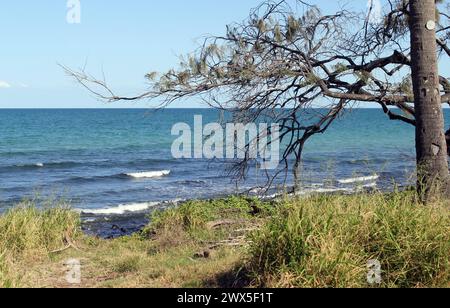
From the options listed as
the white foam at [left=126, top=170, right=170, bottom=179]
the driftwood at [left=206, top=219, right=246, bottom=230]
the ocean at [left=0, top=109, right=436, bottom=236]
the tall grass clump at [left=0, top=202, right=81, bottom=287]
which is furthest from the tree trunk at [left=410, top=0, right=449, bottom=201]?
the white foam at [left=126, top=170, right=170, bottom=179]

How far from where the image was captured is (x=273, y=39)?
10469 millimetres

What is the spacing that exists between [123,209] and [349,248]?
44.4 feet

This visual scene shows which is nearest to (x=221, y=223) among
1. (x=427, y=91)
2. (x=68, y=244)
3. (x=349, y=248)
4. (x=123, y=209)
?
(x=68, y=244)

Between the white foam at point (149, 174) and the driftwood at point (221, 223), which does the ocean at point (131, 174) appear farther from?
the driftwood at point (221, 223)

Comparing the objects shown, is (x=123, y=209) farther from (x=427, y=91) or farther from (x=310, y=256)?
(x=310, y=256)

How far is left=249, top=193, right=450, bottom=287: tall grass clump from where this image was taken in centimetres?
555

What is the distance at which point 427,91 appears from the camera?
8.88m

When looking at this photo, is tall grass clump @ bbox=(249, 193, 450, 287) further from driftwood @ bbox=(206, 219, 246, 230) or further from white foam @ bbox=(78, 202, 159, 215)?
white foam @ bbox=(78, 202, 159, 215)

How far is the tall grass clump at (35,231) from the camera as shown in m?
8.91

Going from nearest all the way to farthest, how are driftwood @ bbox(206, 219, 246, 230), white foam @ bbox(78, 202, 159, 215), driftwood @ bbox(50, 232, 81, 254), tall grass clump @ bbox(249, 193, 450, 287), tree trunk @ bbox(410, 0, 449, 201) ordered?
1. tall grass clump @ bbox(249, 193, 450, 287)
2. tree trunk @ bbox(410, 0, 449, 201)
3. driftwood @ bbox(50, 232, 81, 254)
4. driftwood @ bbox(206, 219, 246, 230)
5. white foam @ bbox(78, 202, 159, 215)

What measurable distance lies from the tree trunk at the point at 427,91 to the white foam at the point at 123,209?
434 inches

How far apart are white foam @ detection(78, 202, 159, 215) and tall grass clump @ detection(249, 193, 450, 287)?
1217 cm

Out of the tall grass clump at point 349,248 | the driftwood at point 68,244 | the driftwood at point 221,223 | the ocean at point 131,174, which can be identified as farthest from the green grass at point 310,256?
the driftwood at point 221,223
